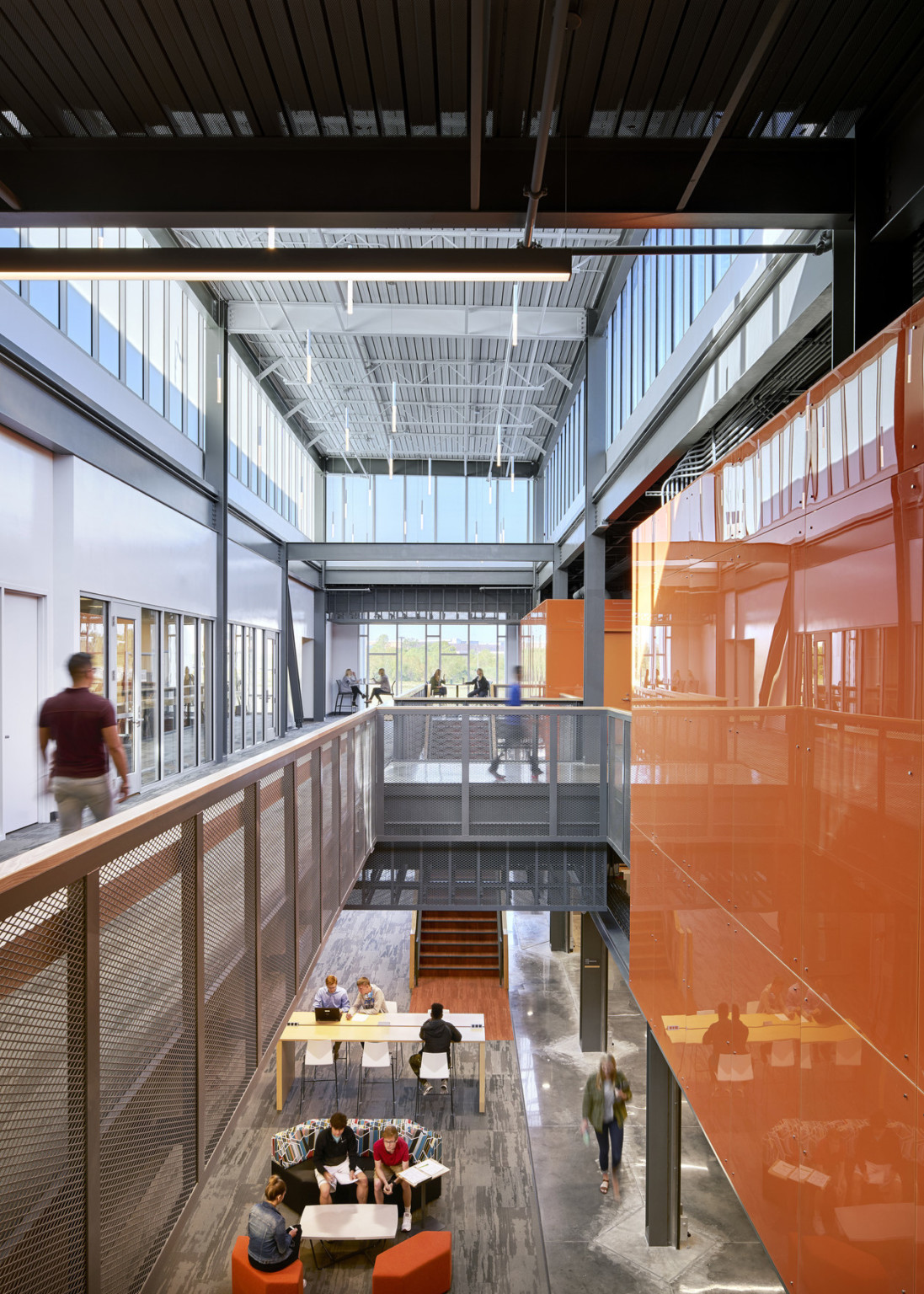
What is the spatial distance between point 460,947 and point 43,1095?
1337cm

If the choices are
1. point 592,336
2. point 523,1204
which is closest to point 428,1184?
point 523,1204

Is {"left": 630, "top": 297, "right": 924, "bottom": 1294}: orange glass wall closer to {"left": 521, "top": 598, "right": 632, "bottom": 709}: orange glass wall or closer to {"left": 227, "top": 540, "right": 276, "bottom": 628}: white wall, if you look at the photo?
{"left": 521, "top": 598, "right": 632, "bottom": 709}: orange glass wall

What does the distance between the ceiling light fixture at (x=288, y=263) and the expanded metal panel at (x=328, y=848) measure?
2.86m

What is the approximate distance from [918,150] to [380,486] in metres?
25.9

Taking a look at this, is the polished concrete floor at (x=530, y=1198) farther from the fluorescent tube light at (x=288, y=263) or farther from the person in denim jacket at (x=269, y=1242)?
the fluorescent tube light at (x=288, y=263)

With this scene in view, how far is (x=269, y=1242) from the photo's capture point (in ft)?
18.1

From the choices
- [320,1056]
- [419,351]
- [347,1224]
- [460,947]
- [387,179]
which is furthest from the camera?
[419,351]

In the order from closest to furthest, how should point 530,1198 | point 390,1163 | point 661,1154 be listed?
point 390,1163 < point 661,1154 < point 530,1198

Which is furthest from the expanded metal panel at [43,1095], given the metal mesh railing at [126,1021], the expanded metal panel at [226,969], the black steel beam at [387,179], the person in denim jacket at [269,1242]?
the person in denim jacket at [269,1242]

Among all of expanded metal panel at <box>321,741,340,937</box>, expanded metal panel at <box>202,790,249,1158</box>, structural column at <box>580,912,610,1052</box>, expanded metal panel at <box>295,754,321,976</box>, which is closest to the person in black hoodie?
structural column at <box>580,912,610,1052</box>

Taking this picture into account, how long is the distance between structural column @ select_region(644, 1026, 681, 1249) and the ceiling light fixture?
659 centimetres

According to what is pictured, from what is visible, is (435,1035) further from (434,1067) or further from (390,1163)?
(390,1163)

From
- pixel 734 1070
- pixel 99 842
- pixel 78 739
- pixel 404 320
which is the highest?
pixel 404 320

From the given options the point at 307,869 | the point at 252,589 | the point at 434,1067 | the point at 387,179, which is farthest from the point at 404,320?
the point at 307,869
